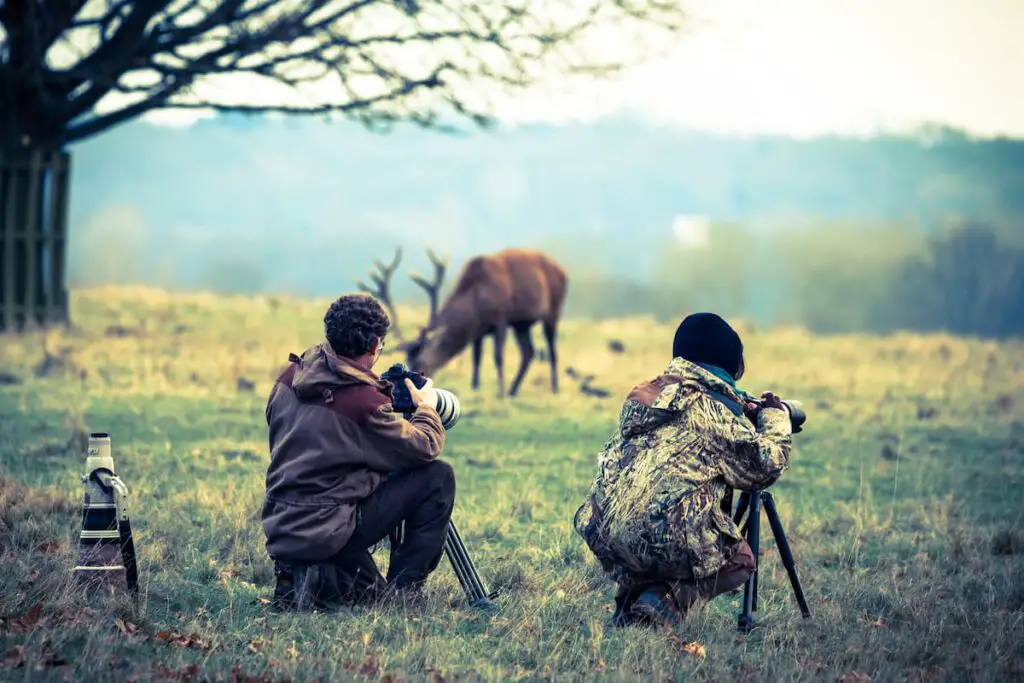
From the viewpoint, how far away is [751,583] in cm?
607

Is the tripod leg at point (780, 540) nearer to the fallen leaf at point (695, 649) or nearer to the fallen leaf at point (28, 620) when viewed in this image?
the fallen leaf at point (695, 649)

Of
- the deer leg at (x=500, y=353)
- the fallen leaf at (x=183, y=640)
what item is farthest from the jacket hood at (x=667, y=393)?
the deer leg at (x=500, y=353)

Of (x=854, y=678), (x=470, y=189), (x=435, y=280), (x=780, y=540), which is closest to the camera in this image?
(x=854, y=678)

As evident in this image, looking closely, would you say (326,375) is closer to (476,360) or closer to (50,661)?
(50,661)

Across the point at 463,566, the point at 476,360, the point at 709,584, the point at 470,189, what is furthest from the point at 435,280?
the point at 470,189

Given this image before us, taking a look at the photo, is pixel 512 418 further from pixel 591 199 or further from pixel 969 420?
pixel 591 199

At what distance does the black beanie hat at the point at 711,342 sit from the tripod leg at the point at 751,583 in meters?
0.73

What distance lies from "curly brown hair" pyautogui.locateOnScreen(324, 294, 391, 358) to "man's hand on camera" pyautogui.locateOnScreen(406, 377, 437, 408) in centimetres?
28

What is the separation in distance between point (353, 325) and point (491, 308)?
34.3 ft

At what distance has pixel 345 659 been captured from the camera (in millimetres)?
5211

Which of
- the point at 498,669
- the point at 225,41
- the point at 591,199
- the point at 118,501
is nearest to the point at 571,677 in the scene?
the point at 498,669

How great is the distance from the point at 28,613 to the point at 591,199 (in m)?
71.7

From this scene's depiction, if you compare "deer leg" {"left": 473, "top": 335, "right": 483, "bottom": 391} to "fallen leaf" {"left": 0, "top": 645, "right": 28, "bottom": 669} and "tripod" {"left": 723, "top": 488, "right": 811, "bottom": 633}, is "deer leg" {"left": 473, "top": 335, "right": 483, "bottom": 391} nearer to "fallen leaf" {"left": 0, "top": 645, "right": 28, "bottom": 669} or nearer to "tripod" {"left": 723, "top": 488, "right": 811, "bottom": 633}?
"tripod" {"left": 723, "top": 488, "right": 811, "bottom": 633}

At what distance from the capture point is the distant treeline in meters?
45.9
